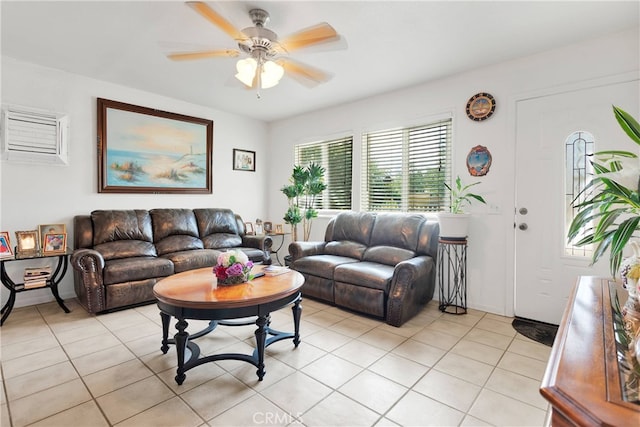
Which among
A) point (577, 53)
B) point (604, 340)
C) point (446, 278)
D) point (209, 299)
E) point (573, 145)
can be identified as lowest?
point (446, 278)

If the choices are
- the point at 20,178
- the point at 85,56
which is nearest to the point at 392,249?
the point at 85,56

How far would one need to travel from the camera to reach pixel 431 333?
2832 millimetres

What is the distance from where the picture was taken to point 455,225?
10.6 feet

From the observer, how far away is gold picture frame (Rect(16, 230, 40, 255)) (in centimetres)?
323

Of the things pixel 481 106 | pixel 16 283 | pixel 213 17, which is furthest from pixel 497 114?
pixel 16 283

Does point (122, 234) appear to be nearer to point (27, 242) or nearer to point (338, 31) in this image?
point (27, 242)

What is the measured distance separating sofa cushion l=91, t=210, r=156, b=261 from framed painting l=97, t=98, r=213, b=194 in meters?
0.41

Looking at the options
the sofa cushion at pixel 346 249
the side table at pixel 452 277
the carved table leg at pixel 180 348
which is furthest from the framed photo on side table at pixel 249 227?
the carved table leg at pixel 180 348

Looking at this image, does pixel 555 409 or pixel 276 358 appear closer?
pixel 555 409

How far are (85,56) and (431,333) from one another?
176 inches

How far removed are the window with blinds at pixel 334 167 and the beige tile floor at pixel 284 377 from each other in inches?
90.6

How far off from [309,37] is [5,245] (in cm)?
359

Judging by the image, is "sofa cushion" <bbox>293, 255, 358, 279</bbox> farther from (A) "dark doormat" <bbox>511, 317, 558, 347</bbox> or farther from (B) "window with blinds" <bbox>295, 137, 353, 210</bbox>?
(A) "dark doormat" <bbox>511, 317, 558, 347</bbox>

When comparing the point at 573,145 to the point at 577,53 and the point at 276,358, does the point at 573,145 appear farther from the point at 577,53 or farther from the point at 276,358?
the point at 276,358
